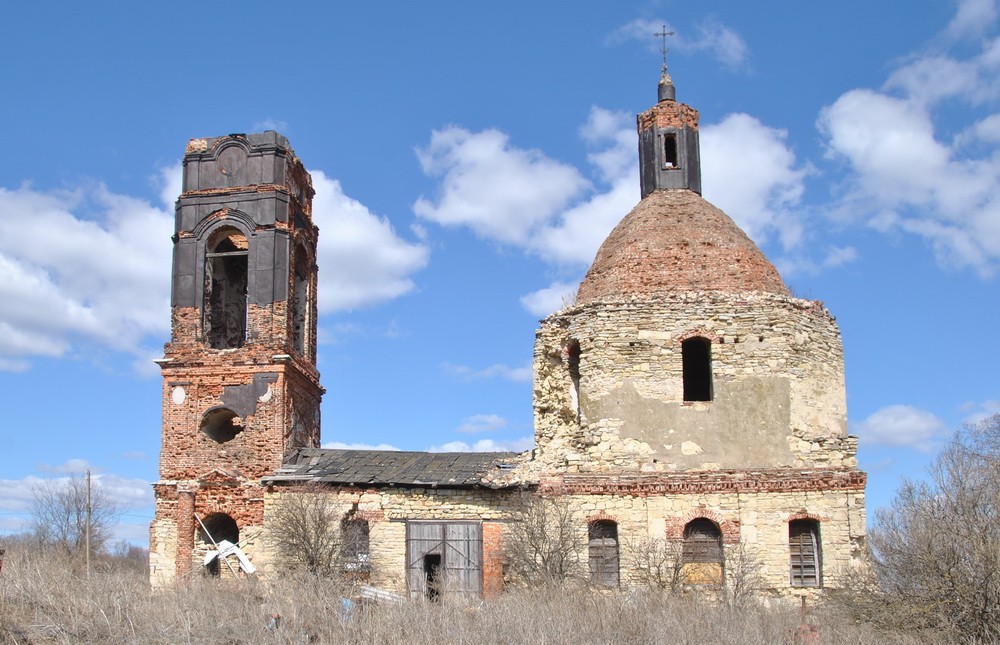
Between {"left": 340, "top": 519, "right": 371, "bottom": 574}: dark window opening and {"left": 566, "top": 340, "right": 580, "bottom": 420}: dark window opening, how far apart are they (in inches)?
177

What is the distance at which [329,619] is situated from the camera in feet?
41.4

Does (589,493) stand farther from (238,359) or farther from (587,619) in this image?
(238,359)

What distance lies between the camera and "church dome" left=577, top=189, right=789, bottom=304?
Result: 19.5 metres

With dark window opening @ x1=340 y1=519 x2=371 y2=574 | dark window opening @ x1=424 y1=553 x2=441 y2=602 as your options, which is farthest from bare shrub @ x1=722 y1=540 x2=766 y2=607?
dark window opening @ x1=340 y1=519 x2=371 y2=574

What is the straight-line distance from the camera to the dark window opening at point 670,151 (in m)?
22.4

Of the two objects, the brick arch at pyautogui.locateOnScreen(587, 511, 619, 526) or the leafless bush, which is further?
the brick arch at pyautogui.locateOnScreen(587, 511, 619, 526)

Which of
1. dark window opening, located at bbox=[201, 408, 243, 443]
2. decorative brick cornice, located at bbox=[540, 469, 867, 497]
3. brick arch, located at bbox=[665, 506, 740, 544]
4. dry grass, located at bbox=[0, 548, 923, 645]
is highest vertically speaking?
dark window opening, located at bbox=[201, 408, 243, 443]

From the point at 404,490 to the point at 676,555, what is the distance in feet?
16.5

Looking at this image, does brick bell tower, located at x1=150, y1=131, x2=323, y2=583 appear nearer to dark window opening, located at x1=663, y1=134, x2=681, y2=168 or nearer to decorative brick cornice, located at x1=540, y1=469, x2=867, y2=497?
decorative brick cornice, located at x1=540, y1=469, x2=867, y2=497

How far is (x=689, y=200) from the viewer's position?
69.8ft

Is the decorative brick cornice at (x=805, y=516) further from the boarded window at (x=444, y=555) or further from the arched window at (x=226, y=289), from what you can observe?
the arched window at (x=226, y=289)

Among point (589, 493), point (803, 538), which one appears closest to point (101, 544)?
point (589, 493)

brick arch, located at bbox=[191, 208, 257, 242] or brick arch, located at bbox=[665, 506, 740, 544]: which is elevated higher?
brick arch, located at bbox=[191, 208, 257, 242]

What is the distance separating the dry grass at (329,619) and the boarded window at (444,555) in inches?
137
